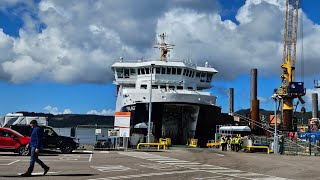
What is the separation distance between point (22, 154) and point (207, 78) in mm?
28863

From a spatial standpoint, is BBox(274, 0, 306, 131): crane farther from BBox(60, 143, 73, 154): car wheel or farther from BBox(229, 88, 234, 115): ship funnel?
BBox(60, 143, 73, 154): car wheel

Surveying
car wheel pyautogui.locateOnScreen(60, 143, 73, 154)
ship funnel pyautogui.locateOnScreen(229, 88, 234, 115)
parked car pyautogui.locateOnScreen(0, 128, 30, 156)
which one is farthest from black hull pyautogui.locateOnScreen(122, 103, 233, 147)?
ship funnel pyautogui.locateOnScreen(229, 88, 234, 115)

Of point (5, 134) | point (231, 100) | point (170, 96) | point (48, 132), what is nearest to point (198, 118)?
point (170, 96)

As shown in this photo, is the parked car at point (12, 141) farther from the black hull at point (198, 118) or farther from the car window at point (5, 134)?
the black hull at point (198, 118)

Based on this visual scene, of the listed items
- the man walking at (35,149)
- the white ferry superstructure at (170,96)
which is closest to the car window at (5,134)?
the man walking at (35,149)

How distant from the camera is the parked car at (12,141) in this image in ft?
66.9

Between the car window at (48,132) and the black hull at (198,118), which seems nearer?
the car window at (48,132)

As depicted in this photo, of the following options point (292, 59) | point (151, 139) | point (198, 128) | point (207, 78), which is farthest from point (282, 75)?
point (151, 139)

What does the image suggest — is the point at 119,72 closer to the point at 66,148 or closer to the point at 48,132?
the point at 66,148

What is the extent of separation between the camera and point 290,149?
3117 centimetres

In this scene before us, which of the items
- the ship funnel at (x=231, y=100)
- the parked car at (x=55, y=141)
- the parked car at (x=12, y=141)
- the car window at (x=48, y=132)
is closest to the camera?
the parked car at (x=12, y=141)

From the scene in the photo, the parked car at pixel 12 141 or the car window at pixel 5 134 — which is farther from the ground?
the car window at pixel 5 134

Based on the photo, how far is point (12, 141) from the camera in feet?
67.5

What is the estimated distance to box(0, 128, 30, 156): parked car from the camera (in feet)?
66.9
